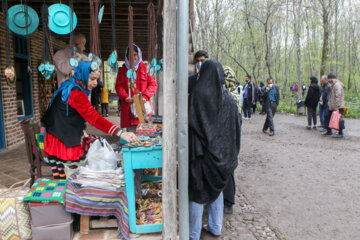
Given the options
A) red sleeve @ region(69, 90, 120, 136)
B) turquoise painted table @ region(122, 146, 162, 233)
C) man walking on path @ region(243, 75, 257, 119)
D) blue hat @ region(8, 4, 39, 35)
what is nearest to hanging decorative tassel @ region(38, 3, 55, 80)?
red sleeve @ region(69, 90, 120, 136)

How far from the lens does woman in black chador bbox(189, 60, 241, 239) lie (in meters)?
2.60

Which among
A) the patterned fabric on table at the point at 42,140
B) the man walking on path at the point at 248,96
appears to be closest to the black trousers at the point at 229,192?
the patterned fabric on table at the point at 42,140

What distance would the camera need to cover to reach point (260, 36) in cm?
1902

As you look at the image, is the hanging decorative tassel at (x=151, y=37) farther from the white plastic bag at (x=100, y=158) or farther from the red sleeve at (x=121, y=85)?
the white plastic bag at (x=100, y=158)

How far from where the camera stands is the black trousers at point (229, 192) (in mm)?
3572

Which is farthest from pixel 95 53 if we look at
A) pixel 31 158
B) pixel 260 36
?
pixel 260 36

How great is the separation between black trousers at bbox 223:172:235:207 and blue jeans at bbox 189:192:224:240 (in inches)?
19.0

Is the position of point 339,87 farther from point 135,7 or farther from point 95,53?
point 95,53

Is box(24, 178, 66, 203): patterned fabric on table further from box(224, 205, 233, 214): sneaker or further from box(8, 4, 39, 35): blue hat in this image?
box(224, 205, 233, 214): sneaker

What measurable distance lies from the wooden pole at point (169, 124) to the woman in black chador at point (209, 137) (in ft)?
0.74

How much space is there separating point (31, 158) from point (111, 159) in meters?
1.09

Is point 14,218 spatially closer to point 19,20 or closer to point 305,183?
point 19,20

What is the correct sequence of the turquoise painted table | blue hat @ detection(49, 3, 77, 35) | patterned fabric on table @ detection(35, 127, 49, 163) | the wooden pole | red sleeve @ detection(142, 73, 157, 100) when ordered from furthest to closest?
red sleeve @ detection(142, 73, 157, 100) → blue hat @ detection(49, 3, 77, 35) → patterned fabric on table @ detection(35, 127, 49, 163) → the turquoise painted table → the wooden pole

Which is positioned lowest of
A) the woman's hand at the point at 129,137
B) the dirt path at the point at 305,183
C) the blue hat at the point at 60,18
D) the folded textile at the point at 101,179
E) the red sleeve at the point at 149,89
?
the dirt path at the point at 305,183
